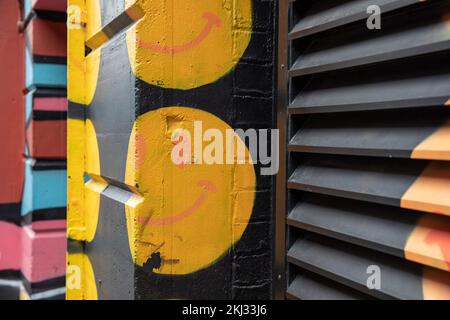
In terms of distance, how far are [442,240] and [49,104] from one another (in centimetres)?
297

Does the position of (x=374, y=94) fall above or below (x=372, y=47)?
below

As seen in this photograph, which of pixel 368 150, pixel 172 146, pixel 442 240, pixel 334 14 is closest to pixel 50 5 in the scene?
pixel 172 146

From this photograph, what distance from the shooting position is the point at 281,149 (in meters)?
1.75

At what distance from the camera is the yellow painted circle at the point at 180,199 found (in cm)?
173

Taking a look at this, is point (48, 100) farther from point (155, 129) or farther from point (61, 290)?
point (155, 129)

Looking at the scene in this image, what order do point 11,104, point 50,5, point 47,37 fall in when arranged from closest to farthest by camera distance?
point 50,5 < point 47,37 < point 11,104

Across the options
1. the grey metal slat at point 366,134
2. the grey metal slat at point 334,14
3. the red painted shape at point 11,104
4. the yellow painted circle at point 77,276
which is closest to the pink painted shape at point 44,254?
the red painted shape at point 11,104

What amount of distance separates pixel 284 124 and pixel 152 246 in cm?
63

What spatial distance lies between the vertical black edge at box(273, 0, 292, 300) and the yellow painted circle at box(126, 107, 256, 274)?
157mm

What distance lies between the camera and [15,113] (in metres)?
3.64

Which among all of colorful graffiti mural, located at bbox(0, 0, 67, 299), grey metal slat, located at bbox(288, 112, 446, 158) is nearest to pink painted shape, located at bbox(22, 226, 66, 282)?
colorful graffiti mural, located at bbox(0, 0, 67, 299)

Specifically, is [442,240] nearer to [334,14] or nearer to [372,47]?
[372,47]

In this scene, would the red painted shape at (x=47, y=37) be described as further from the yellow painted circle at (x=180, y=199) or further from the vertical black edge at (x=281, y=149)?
the vertical black edge at (x=281, y=149)

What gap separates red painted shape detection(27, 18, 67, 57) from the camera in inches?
133
